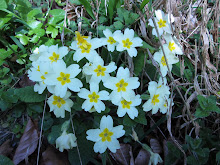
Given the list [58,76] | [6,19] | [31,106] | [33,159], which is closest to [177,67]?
[58,76]

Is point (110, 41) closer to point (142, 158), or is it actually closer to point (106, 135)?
point (106, 135)

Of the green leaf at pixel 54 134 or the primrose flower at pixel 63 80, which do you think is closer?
the primrose flower at pixel 63 80

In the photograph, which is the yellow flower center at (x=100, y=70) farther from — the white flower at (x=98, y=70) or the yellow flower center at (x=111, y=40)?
the yellow flower center at (x=111, y=40)

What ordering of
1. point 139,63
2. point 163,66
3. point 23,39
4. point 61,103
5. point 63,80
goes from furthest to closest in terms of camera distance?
point 23,39 → point 139,63 → point 163,66 → point 61,103 → point 63,80

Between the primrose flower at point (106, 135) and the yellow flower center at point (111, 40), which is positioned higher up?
the yellow flower center at point (111, 40)

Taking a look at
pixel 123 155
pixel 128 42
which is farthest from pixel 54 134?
pixel 128 42

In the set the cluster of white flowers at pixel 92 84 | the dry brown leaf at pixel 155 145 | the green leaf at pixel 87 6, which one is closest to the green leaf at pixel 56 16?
the green leaf at pixel 87 6

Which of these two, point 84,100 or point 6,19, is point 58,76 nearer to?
point 84,100
